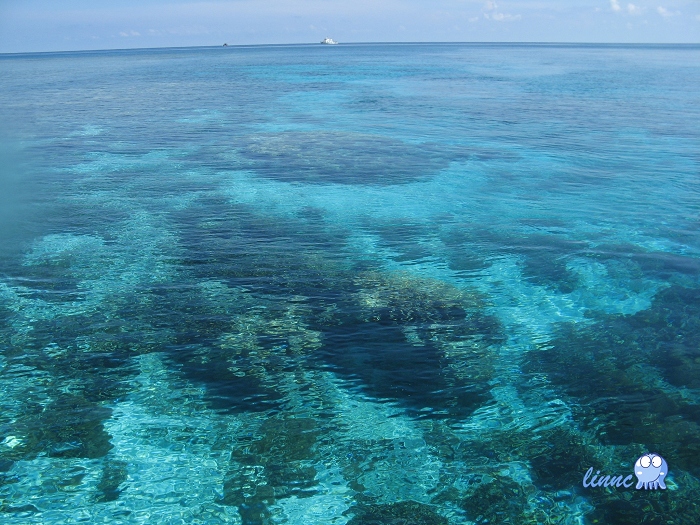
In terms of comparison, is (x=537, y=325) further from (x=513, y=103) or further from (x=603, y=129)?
(x=513, y=103)

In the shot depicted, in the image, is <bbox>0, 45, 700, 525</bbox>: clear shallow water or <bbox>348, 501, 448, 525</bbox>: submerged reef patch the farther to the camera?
<bbox>0, 45, 700, 525</bbox>: clear shallow water

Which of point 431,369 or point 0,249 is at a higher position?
point 0,249

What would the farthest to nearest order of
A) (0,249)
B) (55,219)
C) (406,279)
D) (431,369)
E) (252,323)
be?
1. (55,219)
2. (0,249)
3. (406,279)
4. (252,323)
5. (431,369)

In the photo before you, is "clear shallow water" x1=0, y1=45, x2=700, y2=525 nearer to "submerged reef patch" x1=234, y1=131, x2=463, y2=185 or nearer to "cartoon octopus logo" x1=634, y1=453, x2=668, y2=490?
"cartoon octopus logo" x1=634, y1=453, x2=668, y2=490

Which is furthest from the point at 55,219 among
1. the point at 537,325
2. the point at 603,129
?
the point at 603,129

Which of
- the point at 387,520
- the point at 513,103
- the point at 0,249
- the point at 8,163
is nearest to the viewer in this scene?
the point at 387,520
